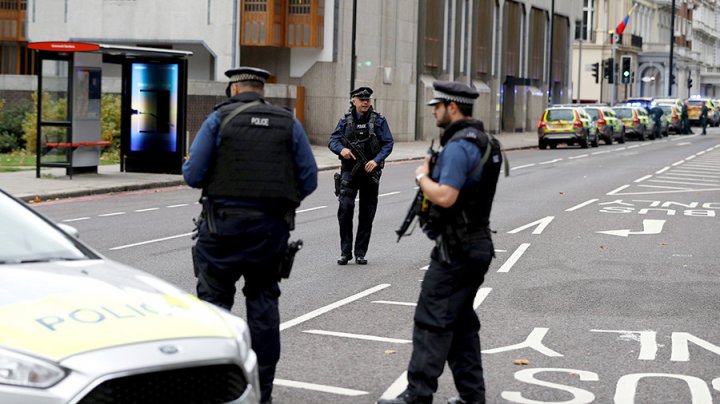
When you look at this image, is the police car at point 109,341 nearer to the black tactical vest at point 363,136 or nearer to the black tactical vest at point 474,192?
the black tactical vest at point 474,192

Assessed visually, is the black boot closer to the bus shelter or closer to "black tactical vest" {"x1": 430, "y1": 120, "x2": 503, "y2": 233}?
"black tactical vest" {"x1": 430, "y1": 120, "x2": 503, "y2": 233}

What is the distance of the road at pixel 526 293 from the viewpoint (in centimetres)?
817

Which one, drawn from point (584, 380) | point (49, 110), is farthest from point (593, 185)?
point (584, 380)

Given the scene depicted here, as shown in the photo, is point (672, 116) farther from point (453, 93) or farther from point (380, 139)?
point (453, 93)

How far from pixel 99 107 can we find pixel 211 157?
68.4 feet

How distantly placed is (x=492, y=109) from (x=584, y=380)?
58.1 meters

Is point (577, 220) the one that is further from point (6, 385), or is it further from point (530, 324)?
point (6, 385)

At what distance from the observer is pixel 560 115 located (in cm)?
4928

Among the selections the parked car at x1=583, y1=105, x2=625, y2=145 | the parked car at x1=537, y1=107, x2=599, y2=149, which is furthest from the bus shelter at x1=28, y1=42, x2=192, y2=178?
the parked car at x1=583, y1=105, x2=625, y2=145

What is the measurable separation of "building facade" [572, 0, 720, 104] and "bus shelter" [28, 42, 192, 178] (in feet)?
140

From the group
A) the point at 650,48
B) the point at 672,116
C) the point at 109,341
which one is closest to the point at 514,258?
the point at 109,341

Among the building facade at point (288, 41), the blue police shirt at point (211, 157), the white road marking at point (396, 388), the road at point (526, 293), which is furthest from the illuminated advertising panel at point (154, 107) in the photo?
the blue police shirt at point (211, 157)

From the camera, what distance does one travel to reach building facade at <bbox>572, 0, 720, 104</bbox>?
97562 mm

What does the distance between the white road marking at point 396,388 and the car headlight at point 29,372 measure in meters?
2.98
